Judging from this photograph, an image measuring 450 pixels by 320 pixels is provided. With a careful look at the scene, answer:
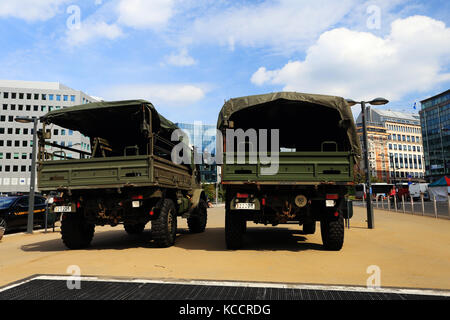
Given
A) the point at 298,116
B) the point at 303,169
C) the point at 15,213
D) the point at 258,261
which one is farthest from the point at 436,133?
the point at 258,261

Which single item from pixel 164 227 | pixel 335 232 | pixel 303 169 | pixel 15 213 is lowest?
pixel 335 232

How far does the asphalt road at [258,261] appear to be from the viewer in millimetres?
5016

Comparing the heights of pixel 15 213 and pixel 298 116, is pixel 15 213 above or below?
below

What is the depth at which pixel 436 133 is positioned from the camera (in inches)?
3095

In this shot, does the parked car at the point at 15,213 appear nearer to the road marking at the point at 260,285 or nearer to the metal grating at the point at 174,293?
the road marking at the point at 260,285

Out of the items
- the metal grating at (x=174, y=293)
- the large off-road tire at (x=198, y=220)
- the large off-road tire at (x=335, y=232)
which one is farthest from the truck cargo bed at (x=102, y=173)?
the large off-road tire at (x=335, y=232)

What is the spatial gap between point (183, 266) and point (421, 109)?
93.5 metres

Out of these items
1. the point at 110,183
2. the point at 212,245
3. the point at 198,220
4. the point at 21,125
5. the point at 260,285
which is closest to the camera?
the point at 260,285

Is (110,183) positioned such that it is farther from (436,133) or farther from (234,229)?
(436,133)

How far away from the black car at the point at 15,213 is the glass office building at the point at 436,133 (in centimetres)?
8152

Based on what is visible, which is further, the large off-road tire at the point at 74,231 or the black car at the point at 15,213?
the black car at the point at 15,213

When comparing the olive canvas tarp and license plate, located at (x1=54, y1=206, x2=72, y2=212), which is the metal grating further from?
the olive canvas tarp

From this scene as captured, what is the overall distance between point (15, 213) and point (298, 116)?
11.3m
